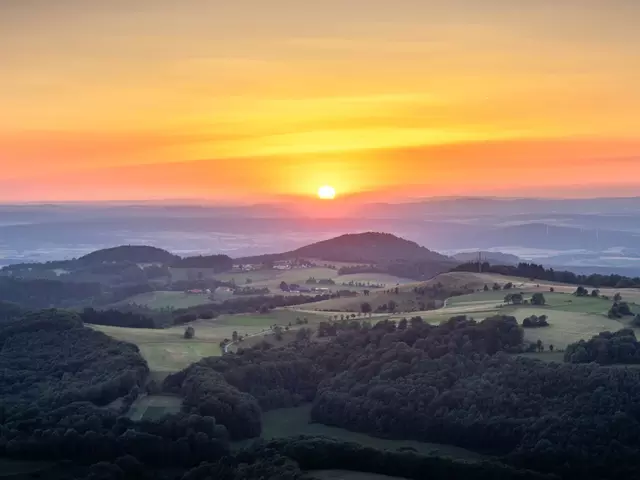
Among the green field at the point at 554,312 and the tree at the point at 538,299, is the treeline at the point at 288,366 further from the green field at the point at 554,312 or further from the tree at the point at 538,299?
the tree at the point at 538,299

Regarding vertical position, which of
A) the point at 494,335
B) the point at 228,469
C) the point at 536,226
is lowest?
the point at 228,469

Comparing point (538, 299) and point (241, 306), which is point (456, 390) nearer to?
point (538, 299)

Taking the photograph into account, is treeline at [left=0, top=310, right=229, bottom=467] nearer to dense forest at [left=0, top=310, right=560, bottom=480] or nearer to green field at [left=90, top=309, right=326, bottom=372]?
dense forest at [left=0, top=310, right=560, bottom=480]

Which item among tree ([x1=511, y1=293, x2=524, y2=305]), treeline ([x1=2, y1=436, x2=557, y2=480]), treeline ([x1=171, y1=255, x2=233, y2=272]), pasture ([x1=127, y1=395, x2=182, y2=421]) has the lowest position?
treeline ([x1=2, y1=436, x2=557, y2=480])

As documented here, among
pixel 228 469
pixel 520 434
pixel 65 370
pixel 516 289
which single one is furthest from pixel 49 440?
pixel 516 289

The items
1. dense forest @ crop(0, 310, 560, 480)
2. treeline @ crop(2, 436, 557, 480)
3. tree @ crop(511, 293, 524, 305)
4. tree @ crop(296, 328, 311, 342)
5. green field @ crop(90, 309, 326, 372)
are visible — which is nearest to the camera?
treeline @ crop(2, 436, 557, 480)

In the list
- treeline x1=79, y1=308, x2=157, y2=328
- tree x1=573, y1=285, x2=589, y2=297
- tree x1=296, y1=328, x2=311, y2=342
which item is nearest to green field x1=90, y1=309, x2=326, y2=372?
tree x1=296, y1=328, x2=311, y2=342

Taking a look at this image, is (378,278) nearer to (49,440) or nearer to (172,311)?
(172,311)
